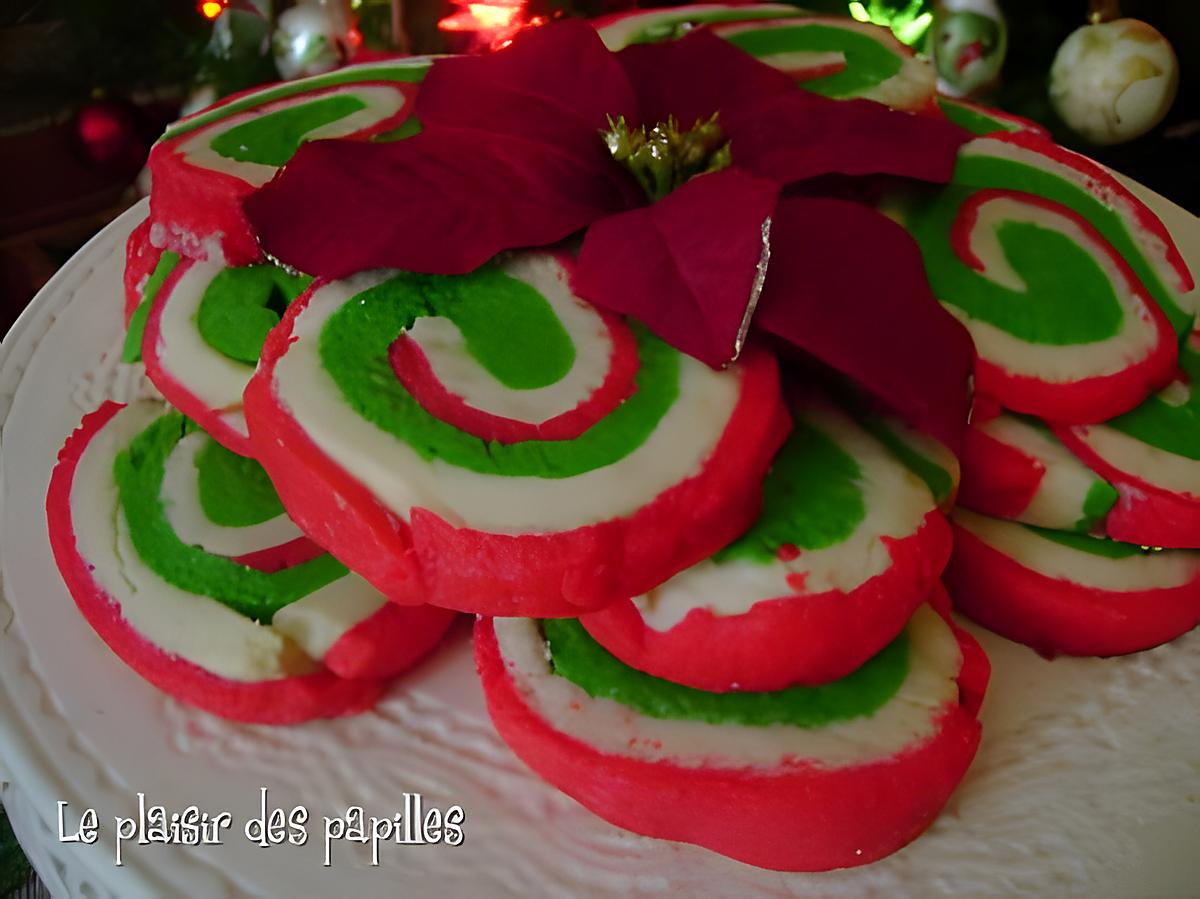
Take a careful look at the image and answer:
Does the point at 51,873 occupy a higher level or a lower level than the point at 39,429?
lower

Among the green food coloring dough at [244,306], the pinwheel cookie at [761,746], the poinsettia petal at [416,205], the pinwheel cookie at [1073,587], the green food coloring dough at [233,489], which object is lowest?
the pinwheel cookie at [1073,587]

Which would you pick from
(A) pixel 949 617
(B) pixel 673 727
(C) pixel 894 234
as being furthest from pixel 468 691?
(C) pixel 894 234

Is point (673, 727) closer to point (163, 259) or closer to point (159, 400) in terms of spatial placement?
point (159, 400)

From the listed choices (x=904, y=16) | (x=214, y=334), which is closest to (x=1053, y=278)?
(x=214, y=334)

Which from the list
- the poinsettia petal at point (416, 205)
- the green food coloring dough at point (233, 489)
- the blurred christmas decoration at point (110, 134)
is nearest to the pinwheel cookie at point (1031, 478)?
the poinsettia petal at point (416, 205)

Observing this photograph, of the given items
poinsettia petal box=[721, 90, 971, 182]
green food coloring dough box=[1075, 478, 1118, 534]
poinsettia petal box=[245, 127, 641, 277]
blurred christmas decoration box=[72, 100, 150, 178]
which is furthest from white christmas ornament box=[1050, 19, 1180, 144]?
blurred christmas decoration box=[72, 100, 150, 178]

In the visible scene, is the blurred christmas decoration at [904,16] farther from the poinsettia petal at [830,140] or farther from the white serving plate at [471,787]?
the white serving plate at [471,787]

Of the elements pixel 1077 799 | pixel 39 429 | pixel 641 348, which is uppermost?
pixel 641 348

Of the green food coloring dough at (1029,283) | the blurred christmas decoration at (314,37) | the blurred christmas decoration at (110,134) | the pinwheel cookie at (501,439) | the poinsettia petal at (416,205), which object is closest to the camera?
the pinwheel cookie at (501,439)
